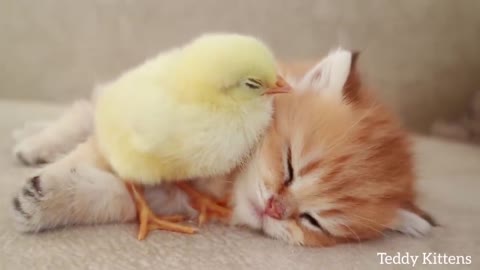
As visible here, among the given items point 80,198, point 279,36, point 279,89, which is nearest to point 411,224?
point 279,89

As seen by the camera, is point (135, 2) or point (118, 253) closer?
point (118, 253)

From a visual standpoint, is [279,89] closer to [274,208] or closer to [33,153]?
[274,208]

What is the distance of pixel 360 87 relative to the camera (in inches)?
42.2

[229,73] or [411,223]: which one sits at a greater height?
[229,73]

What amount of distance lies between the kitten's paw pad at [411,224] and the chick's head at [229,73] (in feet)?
0.93

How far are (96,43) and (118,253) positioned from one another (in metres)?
1.18

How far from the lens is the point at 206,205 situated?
101cm

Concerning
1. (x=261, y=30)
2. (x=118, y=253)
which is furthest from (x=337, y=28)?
(x=118, y=253)

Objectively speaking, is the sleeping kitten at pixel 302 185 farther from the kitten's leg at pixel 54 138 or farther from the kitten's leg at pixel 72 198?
the kitten's leg at pixel 54 138

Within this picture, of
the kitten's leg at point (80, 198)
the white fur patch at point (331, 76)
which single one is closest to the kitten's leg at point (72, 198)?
the kitten's leg at point (80, 198)

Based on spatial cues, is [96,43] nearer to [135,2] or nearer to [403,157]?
[135,2]

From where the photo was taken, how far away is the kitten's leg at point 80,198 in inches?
35.4

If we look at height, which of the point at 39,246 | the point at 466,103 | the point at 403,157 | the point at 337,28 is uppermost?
the point at 337,28

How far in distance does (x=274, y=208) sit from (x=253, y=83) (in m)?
0.18
